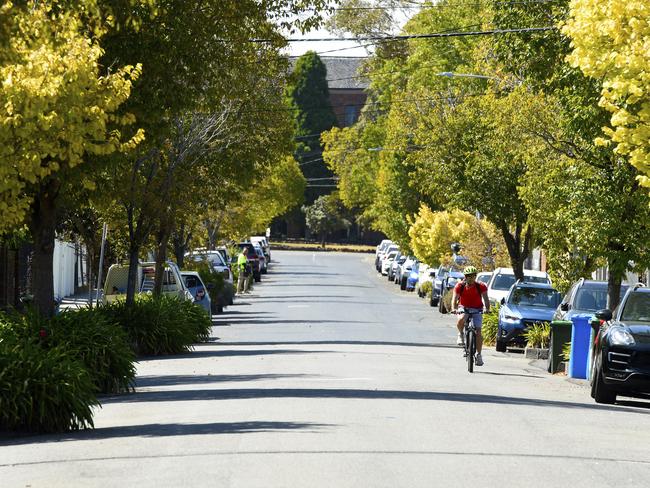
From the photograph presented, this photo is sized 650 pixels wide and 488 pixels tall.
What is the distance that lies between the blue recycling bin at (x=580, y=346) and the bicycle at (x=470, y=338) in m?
1.56

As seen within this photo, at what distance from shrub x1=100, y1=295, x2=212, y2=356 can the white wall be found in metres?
19.0

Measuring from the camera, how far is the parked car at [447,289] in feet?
145

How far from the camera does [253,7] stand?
2209 centimetres

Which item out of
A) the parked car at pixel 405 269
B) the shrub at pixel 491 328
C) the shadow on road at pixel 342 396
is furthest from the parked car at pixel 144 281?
the parked car at pixel 405 269

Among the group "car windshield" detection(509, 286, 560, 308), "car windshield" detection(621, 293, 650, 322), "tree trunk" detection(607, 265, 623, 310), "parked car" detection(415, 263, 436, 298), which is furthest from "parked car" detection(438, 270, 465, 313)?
"car windshield" detection(621, 293, 650, 322)

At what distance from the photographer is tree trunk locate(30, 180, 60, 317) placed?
20188 millimetres

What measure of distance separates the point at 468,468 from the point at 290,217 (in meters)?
109

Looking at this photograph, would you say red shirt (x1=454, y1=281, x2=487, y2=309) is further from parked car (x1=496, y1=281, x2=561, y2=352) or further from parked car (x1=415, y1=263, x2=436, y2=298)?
parked car (x1=415, y1=263, x2=436, y2=298)

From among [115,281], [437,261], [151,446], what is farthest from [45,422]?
[437,261]

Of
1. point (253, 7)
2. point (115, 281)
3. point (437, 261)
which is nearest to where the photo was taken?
point (253, 7)

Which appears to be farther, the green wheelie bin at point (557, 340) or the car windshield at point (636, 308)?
the green wheelie bin at point (557, 340)

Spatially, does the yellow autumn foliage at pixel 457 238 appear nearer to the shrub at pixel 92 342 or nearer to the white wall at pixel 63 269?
the white wall at pixel 63 269

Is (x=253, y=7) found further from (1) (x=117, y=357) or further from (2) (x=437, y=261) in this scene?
(2) (x=437, y=261)

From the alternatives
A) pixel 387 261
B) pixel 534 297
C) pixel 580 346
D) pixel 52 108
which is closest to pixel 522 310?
pixel 534 297
